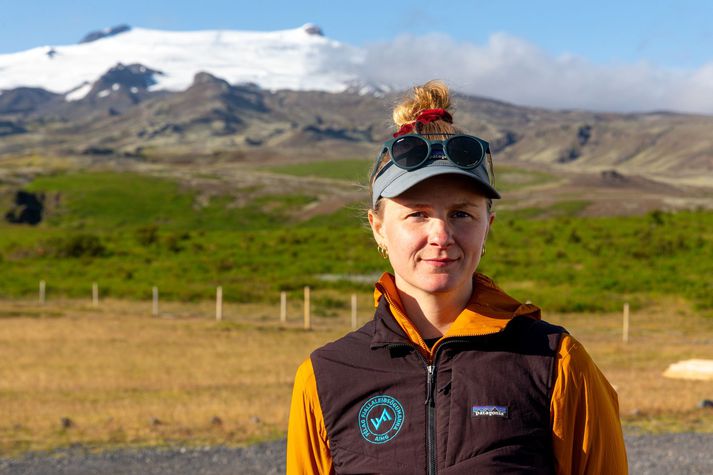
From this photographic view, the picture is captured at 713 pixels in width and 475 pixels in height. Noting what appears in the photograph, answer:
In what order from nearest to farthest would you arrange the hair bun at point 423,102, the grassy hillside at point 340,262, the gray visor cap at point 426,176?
the gray visor cap at point 426,176
the hair bun at point 423,102
the grassy hillside at point 340,262

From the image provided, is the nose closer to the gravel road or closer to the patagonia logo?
the patagonia logo

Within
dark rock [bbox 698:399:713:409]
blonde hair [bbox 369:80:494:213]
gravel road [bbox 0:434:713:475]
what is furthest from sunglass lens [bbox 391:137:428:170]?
dark rock [bbox 698:399:713:409]

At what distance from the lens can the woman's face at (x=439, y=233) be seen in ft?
9.32

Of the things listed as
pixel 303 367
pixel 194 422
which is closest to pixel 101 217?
pixel 194 422

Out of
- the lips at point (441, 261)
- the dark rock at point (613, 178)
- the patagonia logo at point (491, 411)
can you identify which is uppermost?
the dark rock at point (613, 178)

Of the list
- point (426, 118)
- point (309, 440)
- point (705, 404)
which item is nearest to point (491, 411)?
point (309, 440)

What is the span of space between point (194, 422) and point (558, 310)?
1912cm

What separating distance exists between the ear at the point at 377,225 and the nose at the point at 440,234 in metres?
0.25

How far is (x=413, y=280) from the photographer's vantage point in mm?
2885

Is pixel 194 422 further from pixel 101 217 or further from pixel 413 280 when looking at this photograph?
pixel 101 217

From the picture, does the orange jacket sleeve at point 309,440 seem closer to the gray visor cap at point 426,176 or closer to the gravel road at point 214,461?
the gray visor cap at point 426,176

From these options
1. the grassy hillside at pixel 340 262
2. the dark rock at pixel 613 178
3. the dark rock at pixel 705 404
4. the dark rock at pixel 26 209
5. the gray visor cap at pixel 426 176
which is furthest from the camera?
the dark rock at pixel 613 178

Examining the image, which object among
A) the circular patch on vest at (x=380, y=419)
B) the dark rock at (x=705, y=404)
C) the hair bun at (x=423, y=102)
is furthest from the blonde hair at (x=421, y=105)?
the dark rock at (x=705, y=404)

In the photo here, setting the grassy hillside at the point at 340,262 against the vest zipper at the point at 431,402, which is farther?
the grassy hillside at the point at 340,262
